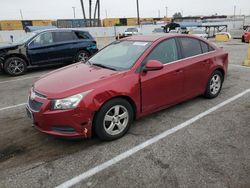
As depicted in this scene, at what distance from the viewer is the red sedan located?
3.15m

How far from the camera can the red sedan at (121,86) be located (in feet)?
10.3

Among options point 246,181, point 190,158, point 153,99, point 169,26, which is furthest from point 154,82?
point 169,26

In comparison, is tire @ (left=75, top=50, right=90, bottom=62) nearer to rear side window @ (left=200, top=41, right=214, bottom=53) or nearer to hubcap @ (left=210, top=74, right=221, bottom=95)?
rear side window @ (left=200, top=41, right=214, bottom=53)

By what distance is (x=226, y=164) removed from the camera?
9.57ft

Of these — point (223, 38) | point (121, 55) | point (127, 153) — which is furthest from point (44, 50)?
point (223, 38)

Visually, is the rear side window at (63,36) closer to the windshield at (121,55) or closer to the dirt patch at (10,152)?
the windshield at (121,55)

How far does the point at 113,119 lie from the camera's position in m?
3.46

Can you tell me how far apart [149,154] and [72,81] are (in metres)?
1.55

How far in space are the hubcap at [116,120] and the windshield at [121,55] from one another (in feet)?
2.30

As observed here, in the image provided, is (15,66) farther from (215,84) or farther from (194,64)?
(215,84)

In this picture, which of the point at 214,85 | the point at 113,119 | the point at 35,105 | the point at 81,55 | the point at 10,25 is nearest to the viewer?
the point at 35,105

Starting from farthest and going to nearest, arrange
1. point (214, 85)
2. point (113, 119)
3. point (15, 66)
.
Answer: point (15, 66) < point (214, 85) < point (113, 119)

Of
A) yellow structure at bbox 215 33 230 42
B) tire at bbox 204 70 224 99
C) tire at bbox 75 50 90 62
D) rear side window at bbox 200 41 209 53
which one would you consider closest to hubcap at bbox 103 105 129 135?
tire at bbox 204 70 224 99

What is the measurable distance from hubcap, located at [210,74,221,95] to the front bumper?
10.1 feet
